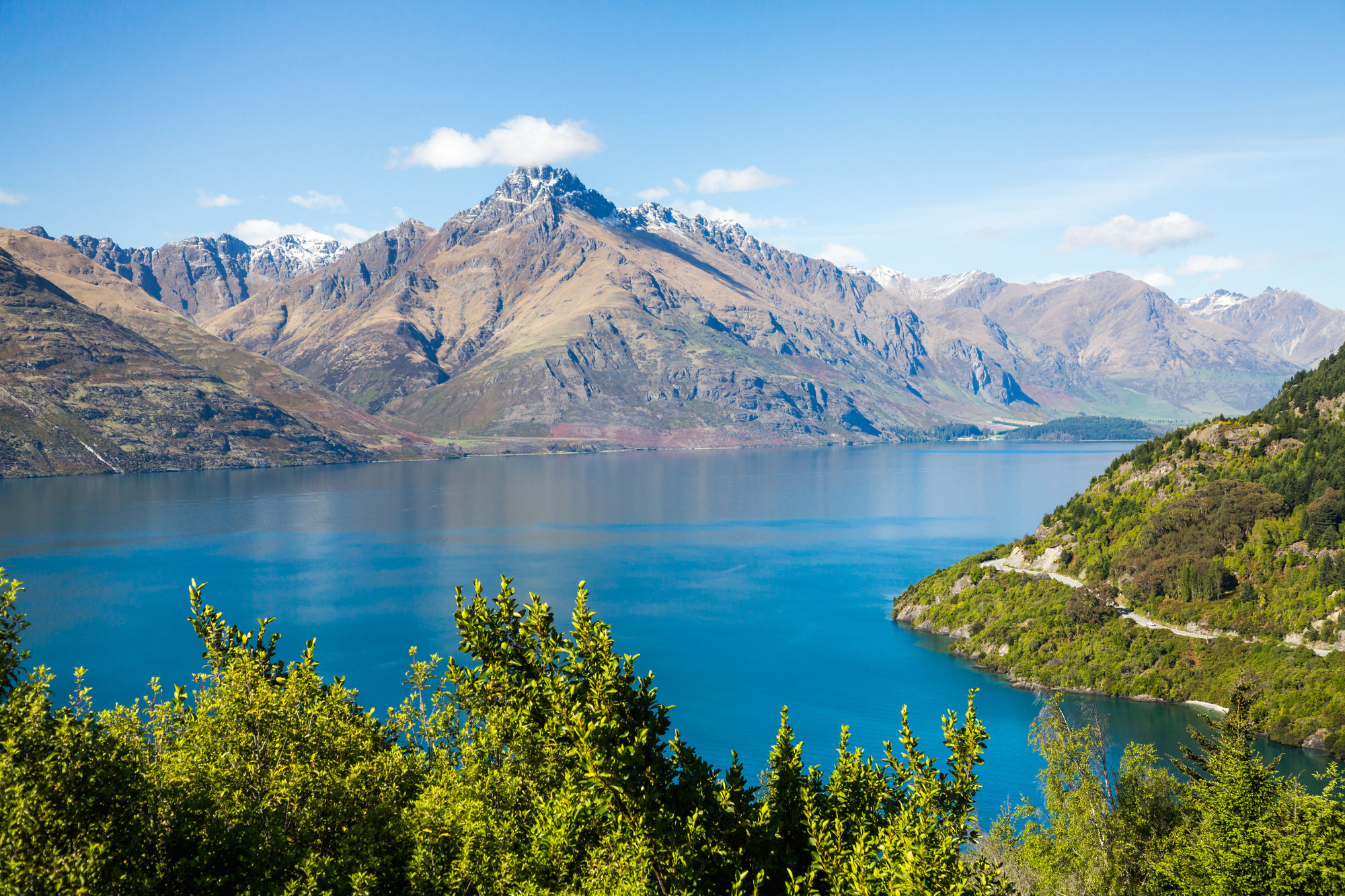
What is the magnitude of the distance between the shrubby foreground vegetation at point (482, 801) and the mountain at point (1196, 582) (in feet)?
193

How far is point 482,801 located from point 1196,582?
94.5m

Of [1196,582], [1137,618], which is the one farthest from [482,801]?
[1196,582]

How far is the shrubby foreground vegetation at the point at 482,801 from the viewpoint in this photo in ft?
66.1

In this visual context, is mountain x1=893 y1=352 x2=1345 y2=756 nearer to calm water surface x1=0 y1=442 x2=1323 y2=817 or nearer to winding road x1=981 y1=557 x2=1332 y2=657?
winding road x1=981 y1=557 x2=1332 y2=657

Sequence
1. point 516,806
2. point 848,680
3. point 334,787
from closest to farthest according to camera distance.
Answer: point 516,806 < point 334,787 < point 848,680

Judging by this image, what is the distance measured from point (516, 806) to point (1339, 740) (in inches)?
2999

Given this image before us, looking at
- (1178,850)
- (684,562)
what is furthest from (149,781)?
(684,562)

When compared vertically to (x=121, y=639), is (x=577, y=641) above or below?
above

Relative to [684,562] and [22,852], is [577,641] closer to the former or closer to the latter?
[22,852]

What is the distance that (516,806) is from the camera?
25.9 m

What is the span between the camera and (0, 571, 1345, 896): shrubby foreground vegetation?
66.1 feet

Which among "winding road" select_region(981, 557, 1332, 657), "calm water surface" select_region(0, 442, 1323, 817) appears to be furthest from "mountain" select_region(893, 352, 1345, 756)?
"calm water surface" select_region(0, 442, 1323, 817)

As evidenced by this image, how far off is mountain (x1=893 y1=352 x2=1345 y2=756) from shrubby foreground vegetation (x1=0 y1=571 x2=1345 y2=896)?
58857 millimetres

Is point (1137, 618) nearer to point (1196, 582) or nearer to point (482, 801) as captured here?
point (1196, 582)
